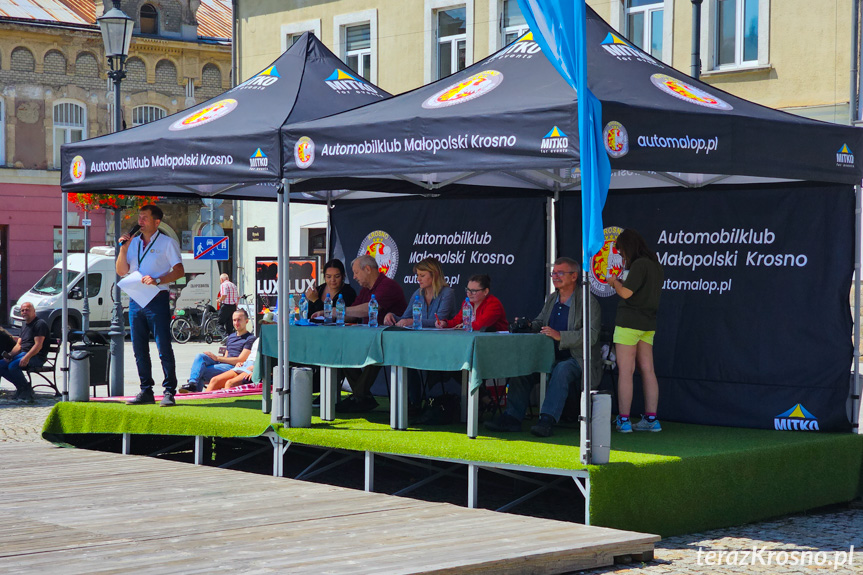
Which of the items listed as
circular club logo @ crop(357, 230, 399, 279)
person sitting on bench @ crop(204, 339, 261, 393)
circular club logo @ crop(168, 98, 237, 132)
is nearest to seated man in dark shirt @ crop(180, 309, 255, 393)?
person sitting on bench @ crop(204, 339, 261, 393)

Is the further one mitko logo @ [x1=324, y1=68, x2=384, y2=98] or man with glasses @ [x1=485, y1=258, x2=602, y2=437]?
mitko logo @ [x1=324, y1=68, x2=384, y2=98]

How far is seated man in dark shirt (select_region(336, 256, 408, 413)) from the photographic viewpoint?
10039 mm

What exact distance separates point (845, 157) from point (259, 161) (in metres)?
3.98

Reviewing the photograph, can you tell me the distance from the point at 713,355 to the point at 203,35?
34.7 m

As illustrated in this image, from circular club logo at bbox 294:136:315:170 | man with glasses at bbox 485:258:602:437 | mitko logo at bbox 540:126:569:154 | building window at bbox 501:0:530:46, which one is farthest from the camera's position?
building window at bbox 501:0:530:46

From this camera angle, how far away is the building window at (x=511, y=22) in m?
21.6

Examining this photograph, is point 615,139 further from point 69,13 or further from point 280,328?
point 69,13

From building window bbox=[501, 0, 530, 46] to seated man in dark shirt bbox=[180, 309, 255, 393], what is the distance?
10.4 metres

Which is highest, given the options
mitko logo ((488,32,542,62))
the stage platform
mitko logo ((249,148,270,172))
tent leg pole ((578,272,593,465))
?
mitko logo ((488,32,542,62))

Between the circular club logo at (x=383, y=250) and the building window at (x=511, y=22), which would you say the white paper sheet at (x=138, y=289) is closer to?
the circular club logo at (x=383, y=250)

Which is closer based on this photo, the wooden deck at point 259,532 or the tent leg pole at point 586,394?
the wooden deck at point 259,532

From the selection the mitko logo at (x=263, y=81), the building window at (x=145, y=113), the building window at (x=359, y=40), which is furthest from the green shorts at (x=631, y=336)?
the building window at (x=145, y=113)

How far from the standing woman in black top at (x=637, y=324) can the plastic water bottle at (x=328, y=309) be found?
2305mm

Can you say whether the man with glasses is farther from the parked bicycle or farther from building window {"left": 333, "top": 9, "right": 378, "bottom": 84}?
the parked bicycle
